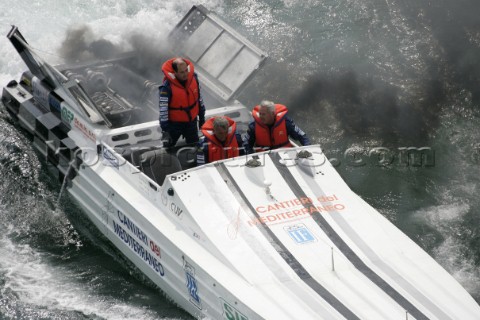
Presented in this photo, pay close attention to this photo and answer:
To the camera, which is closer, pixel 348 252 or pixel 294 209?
pixel 348 252

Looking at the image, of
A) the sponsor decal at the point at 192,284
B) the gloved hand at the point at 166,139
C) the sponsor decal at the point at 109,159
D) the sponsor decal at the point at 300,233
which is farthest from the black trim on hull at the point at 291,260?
the sponsor decal at the point at 109,159

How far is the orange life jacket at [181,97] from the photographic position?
36.0 ft

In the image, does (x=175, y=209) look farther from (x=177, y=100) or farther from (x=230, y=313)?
(x=177, y=100)

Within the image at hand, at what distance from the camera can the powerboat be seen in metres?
8.69

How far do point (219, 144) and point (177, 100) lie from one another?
0.97 metres

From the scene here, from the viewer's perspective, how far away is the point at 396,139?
13125 millimetres

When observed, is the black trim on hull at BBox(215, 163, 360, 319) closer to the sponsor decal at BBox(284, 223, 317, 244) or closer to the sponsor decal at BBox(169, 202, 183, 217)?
the sponsor decal at BBox(284, 223, 317, 244)

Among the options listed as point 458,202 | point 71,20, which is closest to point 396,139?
point 458,202

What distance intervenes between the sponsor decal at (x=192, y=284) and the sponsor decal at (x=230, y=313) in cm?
48

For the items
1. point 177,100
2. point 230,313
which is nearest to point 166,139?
point 177,100

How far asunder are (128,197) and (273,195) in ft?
5.53

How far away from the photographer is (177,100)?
36.1ft

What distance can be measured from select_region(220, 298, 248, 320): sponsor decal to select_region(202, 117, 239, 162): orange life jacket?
203cm

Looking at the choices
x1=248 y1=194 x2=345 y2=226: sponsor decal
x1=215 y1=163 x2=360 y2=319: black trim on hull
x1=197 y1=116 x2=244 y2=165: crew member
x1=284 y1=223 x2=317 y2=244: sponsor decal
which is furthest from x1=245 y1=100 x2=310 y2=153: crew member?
x1=284 y1=223 x2=317 y2=244: sponsor decal
